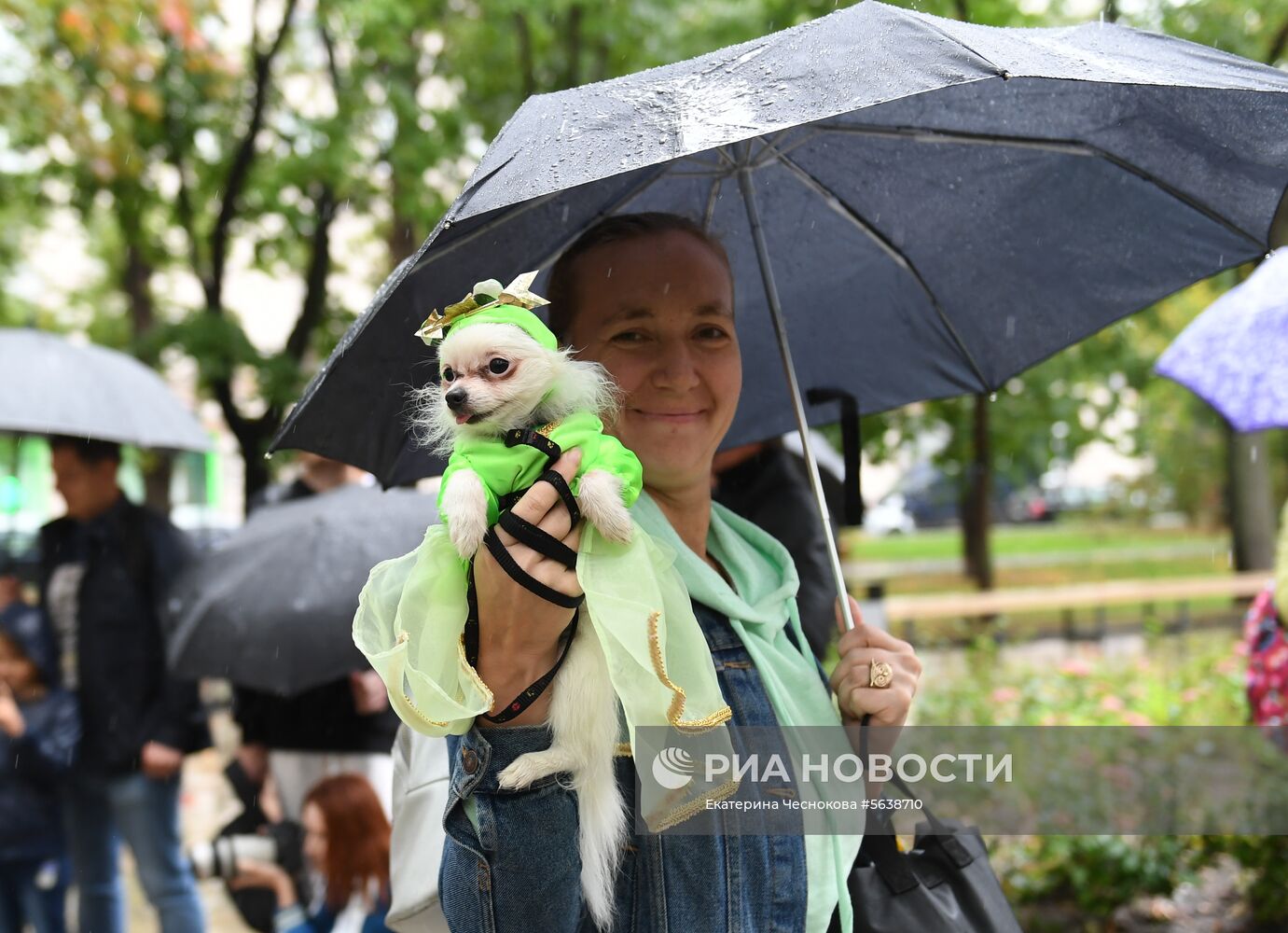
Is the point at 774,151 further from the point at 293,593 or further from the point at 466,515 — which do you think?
the point at 293,593

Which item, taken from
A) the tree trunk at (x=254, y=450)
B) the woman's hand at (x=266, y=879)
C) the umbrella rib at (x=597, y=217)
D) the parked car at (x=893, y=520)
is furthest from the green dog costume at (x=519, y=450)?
the parked car at (x=893, y=520)

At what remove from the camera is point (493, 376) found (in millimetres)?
1487

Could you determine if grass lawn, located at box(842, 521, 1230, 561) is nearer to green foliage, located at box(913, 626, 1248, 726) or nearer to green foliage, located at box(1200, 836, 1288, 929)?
green foliage, located at box(913, 626, 1248, 726)

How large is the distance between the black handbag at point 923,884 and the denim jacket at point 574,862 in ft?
0.90

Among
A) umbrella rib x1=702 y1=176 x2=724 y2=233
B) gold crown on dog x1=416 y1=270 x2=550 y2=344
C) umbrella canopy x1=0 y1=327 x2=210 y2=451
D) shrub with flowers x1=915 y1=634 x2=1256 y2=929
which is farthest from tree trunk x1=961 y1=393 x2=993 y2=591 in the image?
gold crown on dog x1=416 y1=270 x2=550 y2=344

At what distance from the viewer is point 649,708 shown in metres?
1.45

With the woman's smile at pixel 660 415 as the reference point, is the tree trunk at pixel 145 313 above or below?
above

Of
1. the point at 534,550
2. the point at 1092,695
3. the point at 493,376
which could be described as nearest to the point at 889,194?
the point at 493,376

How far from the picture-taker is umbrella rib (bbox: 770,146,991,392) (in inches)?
96.4

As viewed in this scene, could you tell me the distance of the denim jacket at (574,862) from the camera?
56.8 inches

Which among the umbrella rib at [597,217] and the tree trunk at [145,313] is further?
the tree trunk at [145,313]

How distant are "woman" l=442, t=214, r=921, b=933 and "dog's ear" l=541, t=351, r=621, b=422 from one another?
0.13m

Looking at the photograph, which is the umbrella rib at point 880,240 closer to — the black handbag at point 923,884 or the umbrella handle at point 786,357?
the umbrella handle at point 786,357

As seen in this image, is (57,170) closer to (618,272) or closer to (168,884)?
(168,884)
